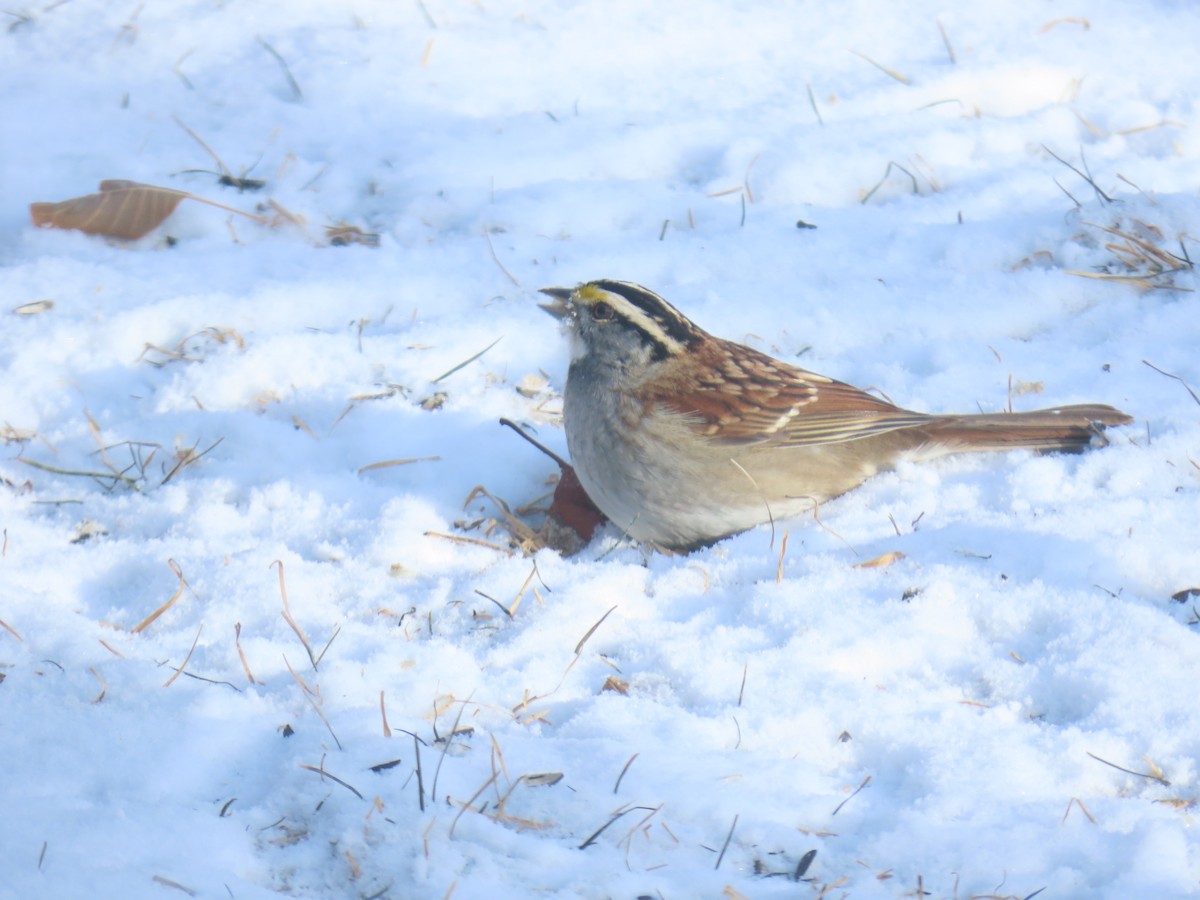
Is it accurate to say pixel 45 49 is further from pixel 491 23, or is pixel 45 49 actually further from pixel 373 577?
pixel 373 577

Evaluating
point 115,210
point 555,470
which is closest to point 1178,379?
point 555,470

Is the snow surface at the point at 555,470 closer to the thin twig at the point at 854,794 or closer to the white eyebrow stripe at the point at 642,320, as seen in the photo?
the thin twig at the point at 854,794

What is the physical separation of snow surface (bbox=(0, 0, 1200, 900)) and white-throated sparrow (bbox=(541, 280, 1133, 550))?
0.15 meters

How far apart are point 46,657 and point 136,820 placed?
83 centimetres

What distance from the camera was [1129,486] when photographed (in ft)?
13.8

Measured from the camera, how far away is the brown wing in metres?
4.55

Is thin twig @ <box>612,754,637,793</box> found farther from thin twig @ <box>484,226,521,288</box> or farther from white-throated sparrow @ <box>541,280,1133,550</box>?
thin twig @ <box>484,226,521,288</box>

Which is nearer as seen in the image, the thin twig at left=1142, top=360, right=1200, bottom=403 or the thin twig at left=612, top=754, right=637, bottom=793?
the thin twig at left=612, top=754, right=637, bottom=793

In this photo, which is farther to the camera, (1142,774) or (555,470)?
(555,470)

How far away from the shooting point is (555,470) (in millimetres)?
5086

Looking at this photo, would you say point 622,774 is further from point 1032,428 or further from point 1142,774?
point 1032,428

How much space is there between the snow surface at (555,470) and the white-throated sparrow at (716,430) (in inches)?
5.9

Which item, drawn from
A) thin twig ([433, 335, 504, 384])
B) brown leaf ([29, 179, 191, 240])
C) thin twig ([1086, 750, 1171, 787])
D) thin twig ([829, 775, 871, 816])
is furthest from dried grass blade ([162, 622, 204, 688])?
brown leaf ([29, 179, 191, 240])

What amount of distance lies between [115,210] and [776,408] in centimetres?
353
